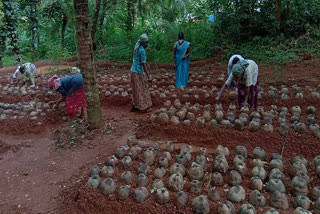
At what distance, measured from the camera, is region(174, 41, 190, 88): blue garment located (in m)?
7.00

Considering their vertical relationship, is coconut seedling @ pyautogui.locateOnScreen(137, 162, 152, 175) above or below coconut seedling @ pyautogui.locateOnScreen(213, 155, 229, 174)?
below

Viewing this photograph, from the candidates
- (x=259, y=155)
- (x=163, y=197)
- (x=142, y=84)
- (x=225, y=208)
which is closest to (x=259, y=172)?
(x=259, y=155)

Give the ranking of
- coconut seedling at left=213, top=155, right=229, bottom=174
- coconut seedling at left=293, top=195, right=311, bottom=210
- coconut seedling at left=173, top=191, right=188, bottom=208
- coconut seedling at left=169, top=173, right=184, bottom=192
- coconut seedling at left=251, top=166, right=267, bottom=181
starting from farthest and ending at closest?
coconut seedling at left=213, top=155, right=229, bottom=174 < coconut seedling at left=251, top=166, right=267, bottom=181 < coconut seedling at left=169, top=173, right=184, bottom=192 < coconut seedling at left=173, top=191, right=188, bottom=208 < coconut seedling at left=293, top=195, right=311, bottom=210

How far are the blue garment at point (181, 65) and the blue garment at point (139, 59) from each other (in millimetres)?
1626

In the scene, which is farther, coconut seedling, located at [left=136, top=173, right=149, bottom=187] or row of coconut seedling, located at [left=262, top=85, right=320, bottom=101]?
row of coconut seedling, located at [left=262, top=85, right=320, bottom=101]

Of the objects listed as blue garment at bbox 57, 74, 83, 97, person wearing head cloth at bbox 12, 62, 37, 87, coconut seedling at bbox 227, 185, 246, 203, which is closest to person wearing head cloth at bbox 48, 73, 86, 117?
blue garment at bbox 57, 74, 83, 97

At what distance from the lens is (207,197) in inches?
114

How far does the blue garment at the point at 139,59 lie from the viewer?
18.1ft

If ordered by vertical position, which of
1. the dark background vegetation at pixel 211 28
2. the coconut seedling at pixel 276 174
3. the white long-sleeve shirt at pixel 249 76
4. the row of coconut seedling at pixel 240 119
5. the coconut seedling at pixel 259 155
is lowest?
the coconut seedling at pixel 276 174

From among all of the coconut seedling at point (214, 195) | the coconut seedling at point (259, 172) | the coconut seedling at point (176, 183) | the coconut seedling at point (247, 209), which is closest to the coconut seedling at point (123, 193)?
the coconut seedling at point (176, 183)

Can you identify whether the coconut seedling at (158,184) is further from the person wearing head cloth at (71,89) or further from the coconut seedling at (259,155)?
the person wearing head cloth at (71,89)

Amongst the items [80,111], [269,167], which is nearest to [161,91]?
[80,111]

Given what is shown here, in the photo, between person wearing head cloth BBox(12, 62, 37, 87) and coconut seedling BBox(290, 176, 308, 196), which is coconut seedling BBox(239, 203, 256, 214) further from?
person wearing head cloth BBox(12, 62, 37, 87)

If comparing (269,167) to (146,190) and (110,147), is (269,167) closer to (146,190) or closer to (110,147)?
(146,190)
